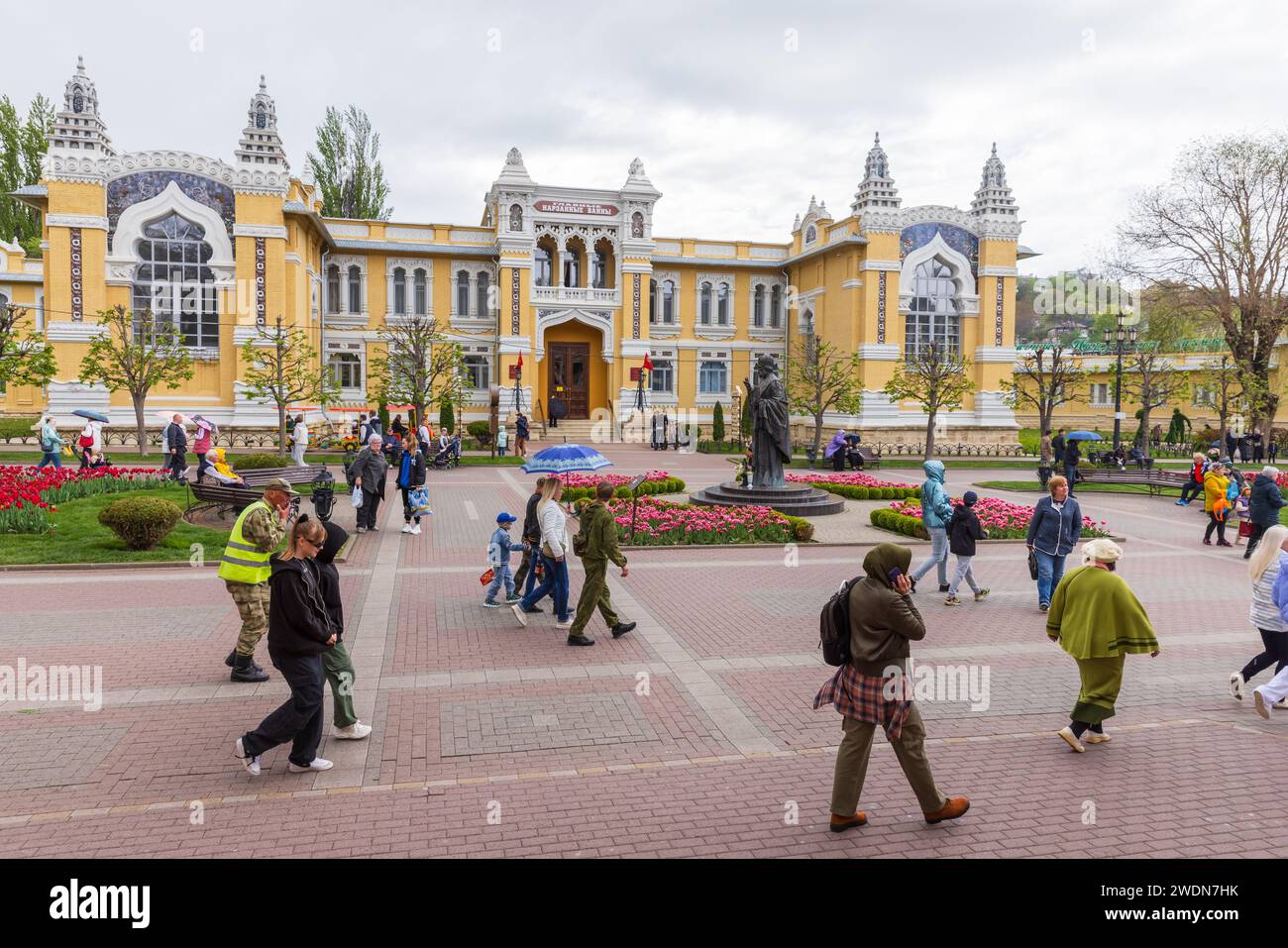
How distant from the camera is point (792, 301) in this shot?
157 feet

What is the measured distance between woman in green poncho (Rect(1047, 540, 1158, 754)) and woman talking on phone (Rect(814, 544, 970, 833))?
192 cm

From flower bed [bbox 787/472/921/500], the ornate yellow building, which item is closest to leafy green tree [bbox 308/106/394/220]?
the ornate yellow building

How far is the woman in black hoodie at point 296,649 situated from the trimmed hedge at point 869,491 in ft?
59.3

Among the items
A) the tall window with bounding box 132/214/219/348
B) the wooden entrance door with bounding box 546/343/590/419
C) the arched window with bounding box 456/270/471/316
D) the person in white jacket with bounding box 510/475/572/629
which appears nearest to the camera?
the person in white jacket with bounding box 510/475/572/629

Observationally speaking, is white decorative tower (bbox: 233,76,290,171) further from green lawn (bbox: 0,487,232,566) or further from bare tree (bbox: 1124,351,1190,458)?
bare tree (bbox: 1124,351,1190,458)

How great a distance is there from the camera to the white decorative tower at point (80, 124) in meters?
33.5

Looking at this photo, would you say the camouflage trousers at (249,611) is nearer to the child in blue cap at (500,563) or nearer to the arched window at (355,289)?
the child in blue cap at (500,563)

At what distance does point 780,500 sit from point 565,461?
335 inches

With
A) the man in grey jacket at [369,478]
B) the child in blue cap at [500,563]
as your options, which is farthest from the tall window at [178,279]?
the child in blue cap at [500,563]

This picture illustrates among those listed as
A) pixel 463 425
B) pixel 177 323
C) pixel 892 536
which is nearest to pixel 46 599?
pixel 892 536

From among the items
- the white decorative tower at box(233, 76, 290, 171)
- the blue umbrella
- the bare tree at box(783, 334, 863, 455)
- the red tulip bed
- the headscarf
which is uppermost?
the white decorative tower at box(233, 76, 290, 171)

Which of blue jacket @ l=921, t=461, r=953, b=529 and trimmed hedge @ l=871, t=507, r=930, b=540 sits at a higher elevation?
blue jacket @ l=921, t=461, r=953, b=529

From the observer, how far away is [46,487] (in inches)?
694

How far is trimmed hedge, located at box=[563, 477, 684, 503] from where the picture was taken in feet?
66.8
